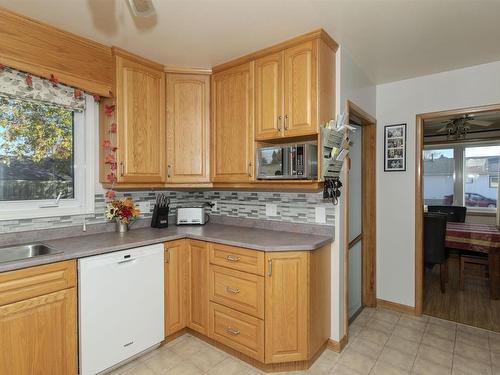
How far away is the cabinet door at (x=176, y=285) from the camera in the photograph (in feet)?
7.54

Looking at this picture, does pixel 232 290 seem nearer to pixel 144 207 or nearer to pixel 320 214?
pixel 320 214

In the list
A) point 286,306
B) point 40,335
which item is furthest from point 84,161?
point 286,306

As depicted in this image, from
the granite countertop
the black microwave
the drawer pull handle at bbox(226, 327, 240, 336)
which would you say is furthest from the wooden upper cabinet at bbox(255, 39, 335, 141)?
the drawer pull handle at bbox(226, 327, 240, 336)

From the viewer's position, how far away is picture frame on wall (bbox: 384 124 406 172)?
2885mm

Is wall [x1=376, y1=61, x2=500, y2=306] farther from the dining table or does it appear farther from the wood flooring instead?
the dining table

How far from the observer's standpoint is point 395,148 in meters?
2.93

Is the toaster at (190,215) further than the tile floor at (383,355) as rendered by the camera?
Yes

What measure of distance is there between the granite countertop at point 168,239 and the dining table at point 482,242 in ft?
8.05

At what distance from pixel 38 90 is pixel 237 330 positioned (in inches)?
85.8

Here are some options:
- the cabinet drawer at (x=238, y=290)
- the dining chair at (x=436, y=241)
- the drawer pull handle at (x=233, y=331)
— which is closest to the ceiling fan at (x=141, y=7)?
the cabinet drawer at (x=238, y=290)

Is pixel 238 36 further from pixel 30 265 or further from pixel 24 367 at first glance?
pixel 24 367

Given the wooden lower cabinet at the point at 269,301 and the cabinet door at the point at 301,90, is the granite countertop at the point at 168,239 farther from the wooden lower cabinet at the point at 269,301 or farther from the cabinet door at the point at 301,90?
the cabinet door at the point at 301,90

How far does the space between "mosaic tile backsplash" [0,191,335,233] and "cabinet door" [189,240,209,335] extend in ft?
2.17

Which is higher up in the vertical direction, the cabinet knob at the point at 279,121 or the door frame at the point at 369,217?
the cabinet knob at the point at 279,121
